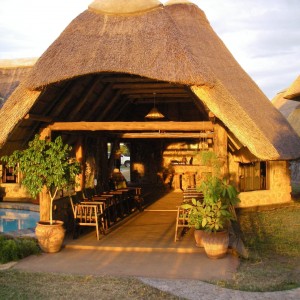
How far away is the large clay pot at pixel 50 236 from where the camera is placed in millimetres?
7531

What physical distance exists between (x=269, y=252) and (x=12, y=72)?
15.4m

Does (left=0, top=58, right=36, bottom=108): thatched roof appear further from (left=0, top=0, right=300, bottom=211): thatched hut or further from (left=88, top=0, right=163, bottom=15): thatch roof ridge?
(left=88, top=0, right=163, bottom=15): thatch roof ridge

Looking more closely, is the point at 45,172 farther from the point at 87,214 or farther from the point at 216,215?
the point at 216,215

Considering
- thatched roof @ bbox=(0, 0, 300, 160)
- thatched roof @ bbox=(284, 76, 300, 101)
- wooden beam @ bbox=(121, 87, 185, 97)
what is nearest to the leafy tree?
thatched roof @ bbox=(0, 0, 300, 160)

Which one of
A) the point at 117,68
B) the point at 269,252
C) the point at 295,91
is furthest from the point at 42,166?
the point at 295,91

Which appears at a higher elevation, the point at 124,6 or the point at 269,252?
the point at 124,6

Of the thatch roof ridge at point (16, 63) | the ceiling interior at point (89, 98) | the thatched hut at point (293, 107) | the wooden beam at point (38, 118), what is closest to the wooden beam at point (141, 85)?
the ceiling interior at point (89, 98)

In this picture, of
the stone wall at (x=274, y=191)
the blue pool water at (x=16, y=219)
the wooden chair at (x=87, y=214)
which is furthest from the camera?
the stone wall at (x=274, y=191)

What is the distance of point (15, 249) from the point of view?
721 centimetres

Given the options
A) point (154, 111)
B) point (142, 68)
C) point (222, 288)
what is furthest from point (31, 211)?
point (222, 288)

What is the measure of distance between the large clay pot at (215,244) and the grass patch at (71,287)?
5.38 ft

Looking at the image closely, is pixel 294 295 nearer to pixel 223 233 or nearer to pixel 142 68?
pixel 223 233

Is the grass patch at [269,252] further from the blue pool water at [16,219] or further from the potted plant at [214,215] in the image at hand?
the blue pool water at [16,219]

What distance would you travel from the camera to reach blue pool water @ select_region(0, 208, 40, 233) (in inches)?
500
